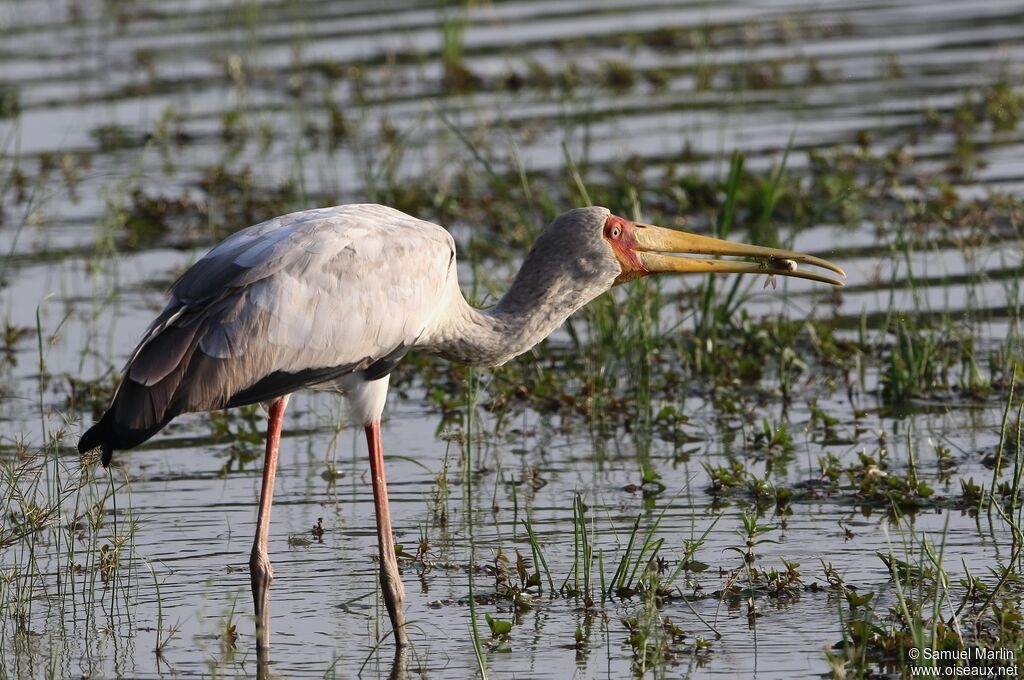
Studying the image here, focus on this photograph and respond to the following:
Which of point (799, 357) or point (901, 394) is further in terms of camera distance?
point (799, 357)

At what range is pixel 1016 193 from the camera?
10594 millimetres

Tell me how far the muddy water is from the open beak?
3.02ft

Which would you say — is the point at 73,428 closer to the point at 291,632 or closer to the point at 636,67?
the point at 291,632

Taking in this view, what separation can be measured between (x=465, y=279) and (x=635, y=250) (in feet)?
10.9

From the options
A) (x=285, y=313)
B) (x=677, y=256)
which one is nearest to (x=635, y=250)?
(x=677, y=256)

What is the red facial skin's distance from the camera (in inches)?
259

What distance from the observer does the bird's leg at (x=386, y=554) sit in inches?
240

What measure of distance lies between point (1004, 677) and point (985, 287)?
14.8ft

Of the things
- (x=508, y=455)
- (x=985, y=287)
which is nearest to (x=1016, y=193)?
(x=985, y=287)

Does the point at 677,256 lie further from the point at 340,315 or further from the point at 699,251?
the point at 340,315

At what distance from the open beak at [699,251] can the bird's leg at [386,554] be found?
3.91 feet

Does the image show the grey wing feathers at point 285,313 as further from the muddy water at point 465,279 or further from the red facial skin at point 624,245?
the muddy water at point 465,279

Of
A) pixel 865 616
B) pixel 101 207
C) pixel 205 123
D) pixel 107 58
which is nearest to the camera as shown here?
pixel 865 616

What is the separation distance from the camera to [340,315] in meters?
6.06
